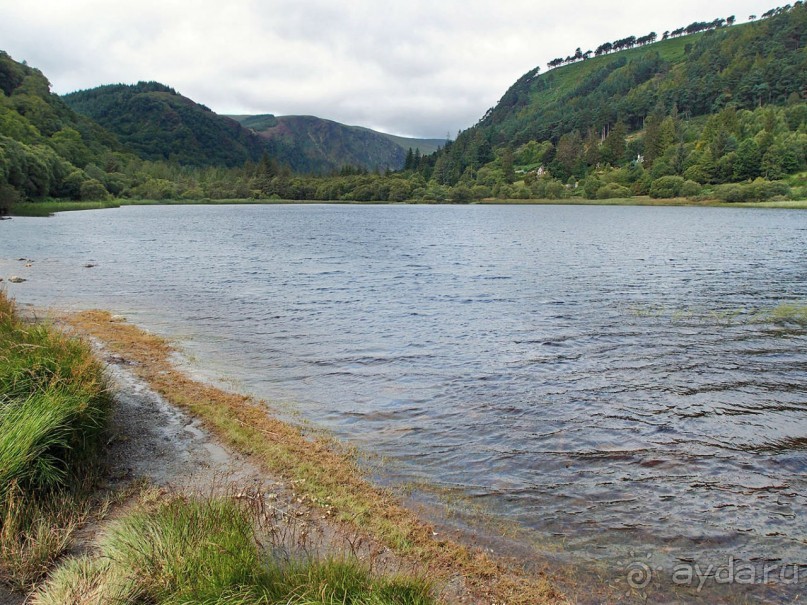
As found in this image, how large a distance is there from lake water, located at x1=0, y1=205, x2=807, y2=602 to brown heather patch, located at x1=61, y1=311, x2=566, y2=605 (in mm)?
853

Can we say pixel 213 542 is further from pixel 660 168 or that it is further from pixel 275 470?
pixel 660 168

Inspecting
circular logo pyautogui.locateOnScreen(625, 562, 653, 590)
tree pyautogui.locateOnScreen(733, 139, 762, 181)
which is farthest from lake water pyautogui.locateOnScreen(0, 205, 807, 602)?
tree pyautogui.locateOnScreen(733, 139, 762, 181)

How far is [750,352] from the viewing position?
18078 mm

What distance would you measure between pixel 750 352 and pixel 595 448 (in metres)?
10.9

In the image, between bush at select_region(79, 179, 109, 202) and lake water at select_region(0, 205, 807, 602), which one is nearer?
lake water at select_region(0, 205, 807, 602)

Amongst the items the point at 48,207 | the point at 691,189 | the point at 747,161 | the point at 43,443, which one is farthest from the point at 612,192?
the point at 43,443

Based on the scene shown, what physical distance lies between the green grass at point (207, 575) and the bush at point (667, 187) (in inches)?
7628

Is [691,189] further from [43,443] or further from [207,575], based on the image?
[207,575]

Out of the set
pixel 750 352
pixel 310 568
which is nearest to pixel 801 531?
pixel 310 568

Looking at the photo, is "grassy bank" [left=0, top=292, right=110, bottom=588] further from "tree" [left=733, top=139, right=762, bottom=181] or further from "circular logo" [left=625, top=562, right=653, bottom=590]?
"tree" [left=733, top=139, right=762, bottom=181]

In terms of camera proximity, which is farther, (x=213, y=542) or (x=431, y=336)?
(x=431, y=336)

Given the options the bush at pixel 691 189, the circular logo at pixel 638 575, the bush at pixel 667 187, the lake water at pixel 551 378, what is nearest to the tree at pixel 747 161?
the bush at pixel 691 189

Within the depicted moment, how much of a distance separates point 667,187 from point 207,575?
647 ft

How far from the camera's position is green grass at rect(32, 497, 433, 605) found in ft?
17.0
